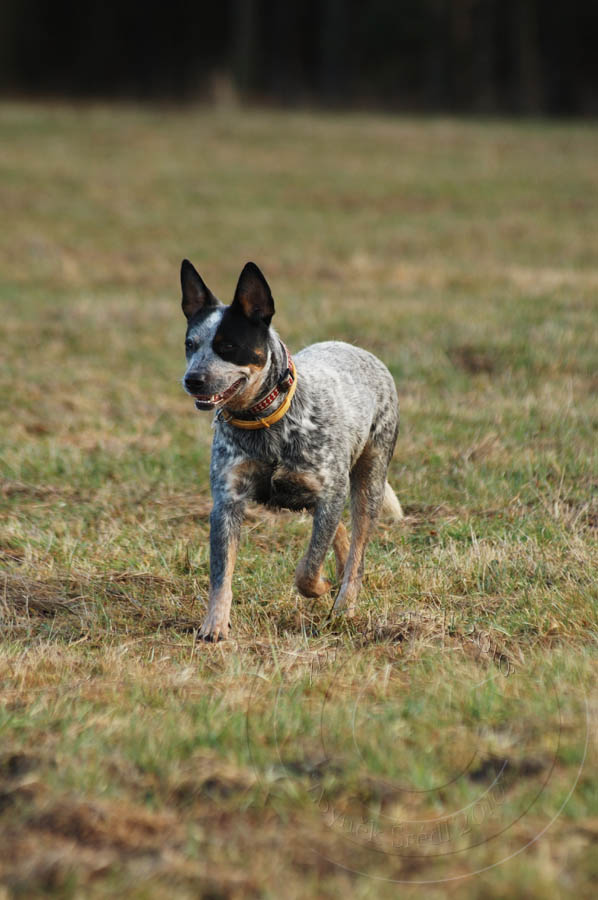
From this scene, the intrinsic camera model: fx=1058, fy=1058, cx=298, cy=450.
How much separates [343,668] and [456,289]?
31.4 ft

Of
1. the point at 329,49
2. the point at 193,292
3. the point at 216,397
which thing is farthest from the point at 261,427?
the point at 329,49

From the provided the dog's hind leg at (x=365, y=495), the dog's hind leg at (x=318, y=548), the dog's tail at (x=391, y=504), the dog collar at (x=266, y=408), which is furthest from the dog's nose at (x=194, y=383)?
the dog's tail at (x=391, y=504)

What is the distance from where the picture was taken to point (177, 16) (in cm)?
4075

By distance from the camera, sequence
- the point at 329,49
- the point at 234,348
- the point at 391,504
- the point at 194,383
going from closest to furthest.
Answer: the point at 194,383 < the point at 234,348 < the point at 391,504 < the point at 329,49

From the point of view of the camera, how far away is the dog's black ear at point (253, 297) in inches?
171

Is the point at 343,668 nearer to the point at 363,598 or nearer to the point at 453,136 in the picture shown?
the point at 363,598

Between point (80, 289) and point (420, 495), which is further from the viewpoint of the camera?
point (80, 289)

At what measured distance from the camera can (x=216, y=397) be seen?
4.25 m

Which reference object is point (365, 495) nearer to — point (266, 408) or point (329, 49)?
point (266, 408)

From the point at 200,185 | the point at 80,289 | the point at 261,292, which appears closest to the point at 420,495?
the point at 261,292

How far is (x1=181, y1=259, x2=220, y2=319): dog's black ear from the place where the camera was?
4.61 metres

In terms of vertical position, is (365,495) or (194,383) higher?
(194,383)

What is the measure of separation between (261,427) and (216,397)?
0.36 metres

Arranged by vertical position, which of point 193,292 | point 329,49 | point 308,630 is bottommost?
point 308,630
